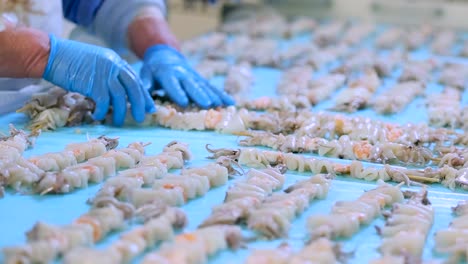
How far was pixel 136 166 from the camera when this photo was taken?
8.70 ft

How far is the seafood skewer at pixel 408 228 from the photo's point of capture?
2.06m

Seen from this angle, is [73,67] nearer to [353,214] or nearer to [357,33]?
[353,214]

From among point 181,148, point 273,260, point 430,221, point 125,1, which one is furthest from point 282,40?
point 273,260

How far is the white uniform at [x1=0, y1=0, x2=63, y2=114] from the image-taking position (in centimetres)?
328

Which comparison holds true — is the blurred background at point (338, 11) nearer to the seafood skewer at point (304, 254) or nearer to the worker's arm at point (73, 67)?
the worker's arm at point (73, 67)

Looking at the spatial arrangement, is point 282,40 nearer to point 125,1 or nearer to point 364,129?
point 125,1

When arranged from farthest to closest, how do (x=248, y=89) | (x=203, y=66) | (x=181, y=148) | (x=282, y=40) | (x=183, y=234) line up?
(x=282, y=40) → (x=203, y=66) → (x=248, y=89) → (x=181, y=148) → (x=183, y=234)

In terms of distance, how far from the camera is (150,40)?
4027mm

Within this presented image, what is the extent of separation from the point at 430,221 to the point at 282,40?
402 cm

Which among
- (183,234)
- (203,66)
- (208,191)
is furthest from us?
(203,66)

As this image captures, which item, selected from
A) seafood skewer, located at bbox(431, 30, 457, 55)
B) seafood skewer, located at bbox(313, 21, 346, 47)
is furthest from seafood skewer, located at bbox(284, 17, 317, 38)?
seafood skewer, located at bbox(431, 30, 457, 55)

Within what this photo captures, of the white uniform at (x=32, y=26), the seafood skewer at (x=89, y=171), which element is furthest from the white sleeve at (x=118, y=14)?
the seafood skewer at (x=89, y=171)

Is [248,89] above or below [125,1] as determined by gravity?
below

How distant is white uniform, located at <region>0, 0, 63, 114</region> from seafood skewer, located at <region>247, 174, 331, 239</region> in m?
1.40
